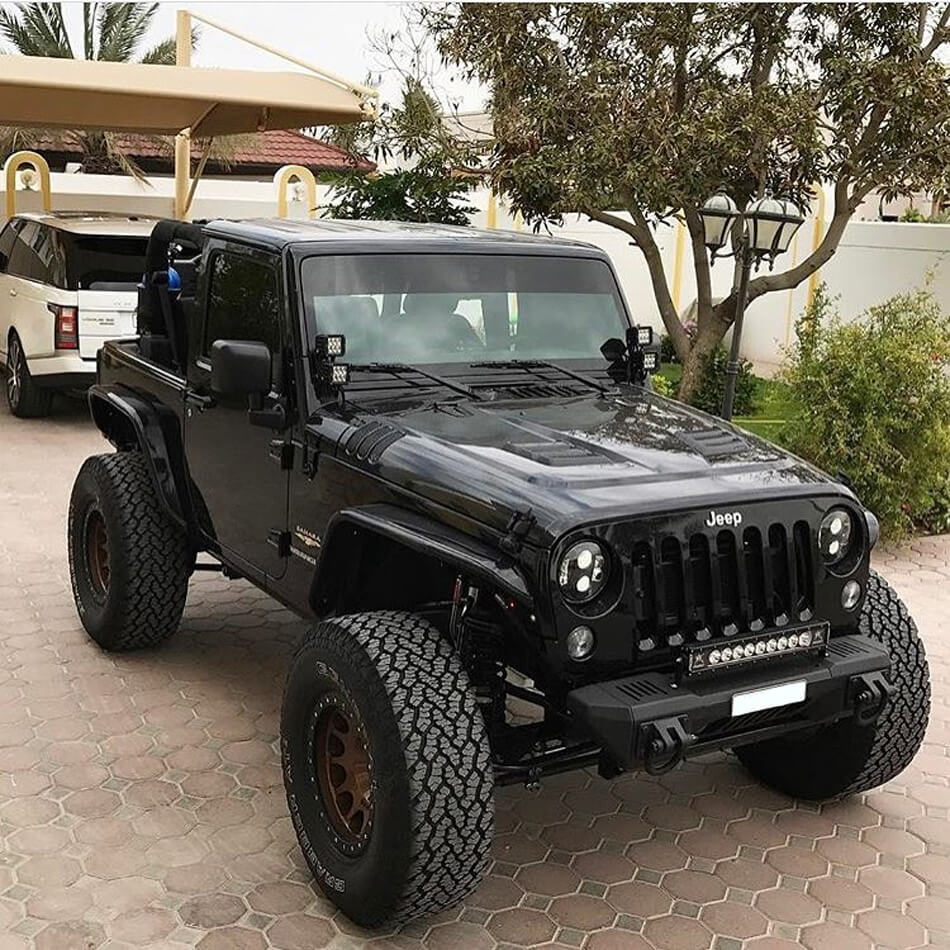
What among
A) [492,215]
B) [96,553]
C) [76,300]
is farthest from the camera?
[492,215]

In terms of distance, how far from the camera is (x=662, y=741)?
3260 millimetres

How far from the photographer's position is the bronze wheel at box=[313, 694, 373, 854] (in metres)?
3.56

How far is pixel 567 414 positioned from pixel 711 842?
1554 mm

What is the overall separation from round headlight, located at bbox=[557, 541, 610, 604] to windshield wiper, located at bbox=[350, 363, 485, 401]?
1.18 metres

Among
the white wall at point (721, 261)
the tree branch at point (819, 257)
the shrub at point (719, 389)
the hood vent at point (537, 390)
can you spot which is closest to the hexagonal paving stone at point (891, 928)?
the hood vent at point (537, 390)

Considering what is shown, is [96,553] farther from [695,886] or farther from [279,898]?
[695,886]

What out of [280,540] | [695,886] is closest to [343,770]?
[280,540]

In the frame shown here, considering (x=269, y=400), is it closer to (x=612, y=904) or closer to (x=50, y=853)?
(x=50, y=853)

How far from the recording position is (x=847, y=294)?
14508mm

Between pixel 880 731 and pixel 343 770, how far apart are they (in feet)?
5.91

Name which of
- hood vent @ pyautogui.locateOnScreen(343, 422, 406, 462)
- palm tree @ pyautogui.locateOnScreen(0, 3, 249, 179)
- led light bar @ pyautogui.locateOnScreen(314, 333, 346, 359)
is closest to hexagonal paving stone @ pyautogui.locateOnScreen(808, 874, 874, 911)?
hood vent @ pyautogui.locateOnScreen(343, 422, 406, 462)

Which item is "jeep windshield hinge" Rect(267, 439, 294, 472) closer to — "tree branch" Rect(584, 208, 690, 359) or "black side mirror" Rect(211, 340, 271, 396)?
"black side mirror" Rect(211, 340, 271, 396)

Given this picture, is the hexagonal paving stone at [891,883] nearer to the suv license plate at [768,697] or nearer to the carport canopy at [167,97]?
the suv license plate at [768,697]

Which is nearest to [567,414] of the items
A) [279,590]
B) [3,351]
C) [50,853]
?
[279,590]
